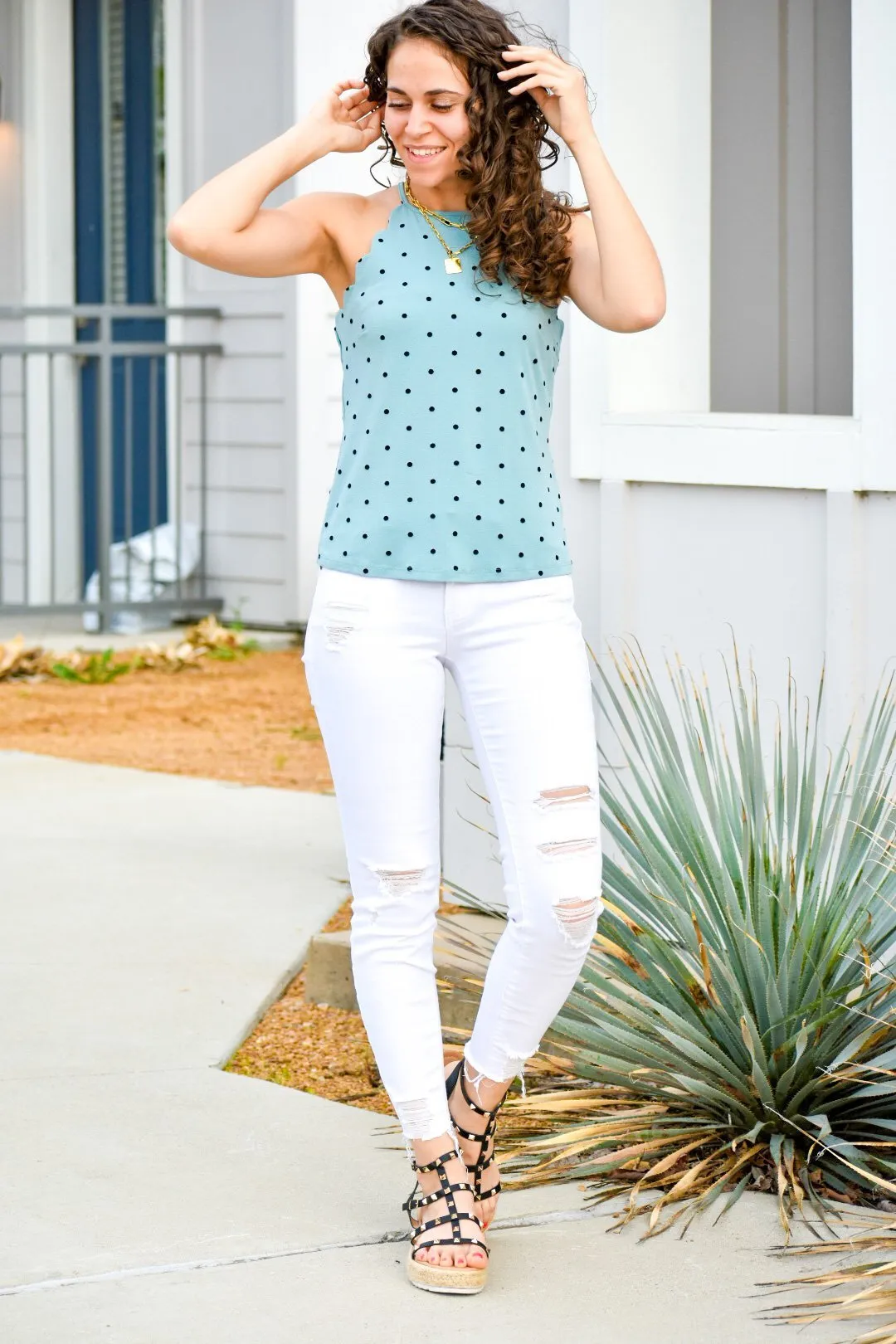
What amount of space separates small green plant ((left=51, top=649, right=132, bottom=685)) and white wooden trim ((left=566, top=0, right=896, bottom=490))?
492 centimetres

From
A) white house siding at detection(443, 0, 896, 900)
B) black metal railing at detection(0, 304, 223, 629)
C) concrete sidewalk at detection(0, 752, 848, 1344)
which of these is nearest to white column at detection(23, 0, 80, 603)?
black metal railing at detection(0, 304, 223, 629)

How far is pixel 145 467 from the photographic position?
10.9 metres

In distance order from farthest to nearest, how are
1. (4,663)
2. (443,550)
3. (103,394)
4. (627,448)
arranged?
(103,394) → (4,663) → (627,448) → (443,550)

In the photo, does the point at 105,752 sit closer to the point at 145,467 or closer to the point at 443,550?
the point at 145,467

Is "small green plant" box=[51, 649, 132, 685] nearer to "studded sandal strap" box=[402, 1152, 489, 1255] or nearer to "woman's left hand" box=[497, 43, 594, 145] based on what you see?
"studded sandal strap" box=[402, 1152, 489, 1255]

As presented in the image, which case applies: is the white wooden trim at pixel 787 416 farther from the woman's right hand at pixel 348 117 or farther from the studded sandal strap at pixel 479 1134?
the studded sandal strap at pixel 479 1134

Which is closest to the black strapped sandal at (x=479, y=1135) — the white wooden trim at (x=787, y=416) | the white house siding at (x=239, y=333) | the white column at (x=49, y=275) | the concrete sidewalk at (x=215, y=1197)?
the concrete sidewalk at (x=215, y=1197)

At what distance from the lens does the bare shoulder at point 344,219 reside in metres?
2.85

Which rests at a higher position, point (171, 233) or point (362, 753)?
point (171, 233)

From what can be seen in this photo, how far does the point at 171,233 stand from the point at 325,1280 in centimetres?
155

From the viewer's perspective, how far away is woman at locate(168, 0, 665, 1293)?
2736mm

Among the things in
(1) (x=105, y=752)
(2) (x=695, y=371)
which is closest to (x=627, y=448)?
(2) (x=695, y=371)

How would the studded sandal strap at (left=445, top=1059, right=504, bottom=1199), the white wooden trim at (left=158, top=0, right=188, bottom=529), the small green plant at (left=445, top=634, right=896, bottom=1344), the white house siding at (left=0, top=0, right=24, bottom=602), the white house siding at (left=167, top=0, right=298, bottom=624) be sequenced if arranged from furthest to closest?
the white house siding at (left=0, top=0, right=24, bottom=602) < the white wooden trim at (left=158, top=0, right=188, bottom=529) < the white house siding at (left=167, top=0, right=298, bottom=624) < the small green plant at (left=445, top=634, right=896, bottom=1344) < the studded sandal strap at (left=445, top=1059, right=504, bottom=1199)

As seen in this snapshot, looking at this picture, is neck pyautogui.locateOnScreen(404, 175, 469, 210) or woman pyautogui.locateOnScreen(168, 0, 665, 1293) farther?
neck pyautogui.locateOnScreen(404, 175, 469, 210)
